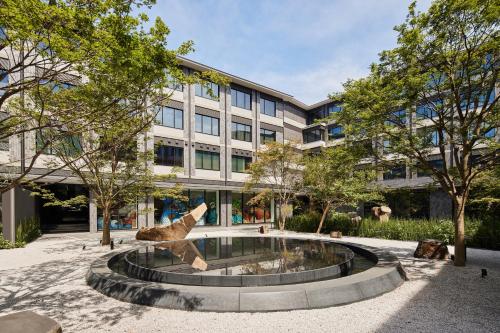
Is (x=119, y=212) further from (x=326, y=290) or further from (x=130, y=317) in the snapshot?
(x=326, y=290)

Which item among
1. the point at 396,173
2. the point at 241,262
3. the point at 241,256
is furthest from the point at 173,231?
the point at 396,173

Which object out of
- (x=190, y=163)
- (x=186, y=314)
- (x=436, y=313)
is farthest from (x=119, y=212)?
(x=436, y=313)

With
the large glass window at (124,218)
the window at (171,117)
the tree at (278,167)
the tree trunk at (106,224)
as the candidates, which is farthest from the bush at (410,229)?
the tree trunk at (106,224)

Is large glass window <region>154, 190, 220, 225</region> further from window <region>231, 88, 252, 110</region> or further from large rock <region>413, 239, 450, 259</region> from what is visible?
large rock <region>413, 239, 450, 259</region>

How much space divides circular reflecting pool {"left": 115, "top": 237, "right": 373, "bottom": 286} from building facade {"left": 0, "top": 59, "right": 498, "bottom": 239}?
10.5m

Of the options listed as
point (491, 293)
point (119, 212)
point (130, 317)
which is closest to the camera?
point (130, 317)

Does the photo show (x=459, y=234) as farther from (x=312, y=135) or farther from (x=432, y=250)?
(x=312, y=135)

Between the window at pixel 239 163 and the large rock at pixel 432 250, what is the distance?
21011mm

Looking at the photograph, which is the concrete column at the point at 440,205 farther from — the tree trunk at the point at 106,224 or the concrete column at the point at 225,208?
the tree trunk at the point at 106,224

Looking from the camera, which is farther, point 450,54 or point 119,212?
point 119,212

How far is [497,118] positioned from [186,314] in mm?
11552

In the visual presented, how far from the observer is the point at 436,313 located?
672 cm

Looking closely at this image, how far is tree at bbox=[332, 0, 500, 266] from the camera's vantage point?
9.70 m

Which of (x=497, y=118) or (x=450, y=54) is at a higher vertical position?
(x=450, y=54)
